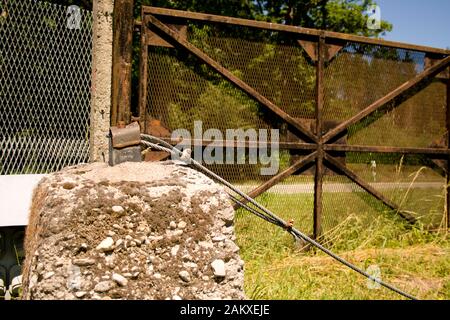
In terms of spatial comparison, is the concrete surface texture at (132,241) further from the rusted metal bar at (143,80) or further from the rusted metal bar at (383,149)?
the rusted metal bar at (383,149)

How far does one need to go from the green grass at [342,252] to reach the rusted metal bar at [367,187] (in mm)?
81

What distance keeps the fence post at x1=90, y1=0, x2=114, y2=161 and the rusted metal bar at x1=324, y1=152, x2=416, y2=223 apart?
2.34 m

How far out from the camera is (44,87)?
143 inches

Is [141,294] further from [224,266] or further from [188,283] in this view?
[224,266]

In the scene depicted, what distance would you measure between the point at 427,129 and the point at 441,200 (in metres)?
0.92

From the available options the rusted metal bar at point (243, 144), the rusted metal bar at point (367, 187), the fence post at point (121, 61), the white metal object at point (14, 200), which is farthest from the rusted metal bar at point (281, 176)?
the white metal object at point (14, 200)

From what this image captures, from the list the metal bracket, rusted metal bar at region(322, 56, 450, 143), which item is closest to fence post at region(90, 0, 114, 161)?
the metal bracket

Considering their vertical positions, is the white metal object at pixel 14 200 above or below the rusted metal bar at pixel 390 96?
below

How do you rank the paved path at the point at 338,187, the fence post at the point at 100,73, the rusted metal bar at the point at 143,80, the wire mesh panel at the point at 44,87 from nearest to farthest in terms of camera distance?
the wire mesh panel at the point at 44,87 < the fence post at the point at 100,73 < the rusted metal bar at the point at 143,80 < the paved path at the point at 338,187

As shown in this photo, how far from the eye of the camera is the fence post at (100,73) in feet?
11.8

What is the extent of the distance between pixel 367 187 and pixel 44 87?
3516 millimetres

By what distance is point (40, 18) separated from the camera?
11.7ft

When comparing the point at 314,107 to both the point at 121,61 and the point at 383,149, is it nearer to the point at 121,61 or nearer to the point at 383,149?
the point at 383,149
